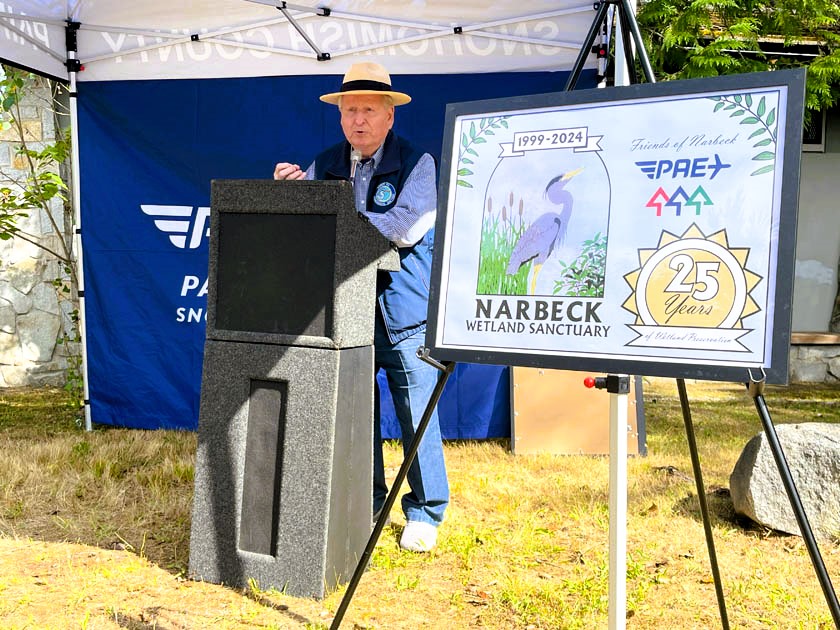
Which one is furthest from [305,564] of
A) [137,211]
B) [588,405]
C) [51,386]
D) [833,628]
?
[51,386]

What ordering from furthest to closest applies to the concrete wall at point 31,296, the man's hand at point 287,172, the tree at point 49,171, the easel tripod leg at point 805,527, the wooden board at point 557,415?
the concrete wall at point 31,296
the tree at point 49,171
the wooden board at point 557,415
the man's hand at point 287,172
the easel tripod leg at point 805,527

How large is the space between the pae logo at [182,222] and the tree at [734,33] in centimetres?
367

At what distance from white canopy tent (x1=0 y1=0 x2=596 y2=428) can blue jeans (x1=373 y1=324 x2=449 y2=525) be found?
229 centimetres

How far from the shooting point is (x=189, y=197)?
4984 mm

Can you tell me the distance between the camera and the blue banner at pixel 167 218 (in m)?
4.87

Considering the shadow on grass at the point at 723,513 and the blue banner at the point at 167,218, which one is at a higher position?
the blue banner at the point at 167,218

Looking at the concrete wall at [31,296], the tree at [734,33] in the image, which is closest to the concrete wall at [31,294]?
the concrete wall at [31,296]

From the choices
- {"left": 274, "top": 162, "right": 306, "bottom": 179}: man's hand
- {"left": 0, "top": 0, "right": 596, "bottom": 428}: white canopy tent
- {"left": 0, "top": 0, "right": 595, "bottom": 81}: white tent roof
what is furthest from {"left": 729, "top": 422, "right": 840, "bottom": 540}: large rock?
{"left": 0, "top": 0, "right": 595, "bottom": 81}: white tent roof

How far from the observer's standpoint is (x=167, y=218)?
16.5 ft

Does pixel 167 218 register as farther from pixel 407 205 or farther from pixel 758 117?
pixel 758 117

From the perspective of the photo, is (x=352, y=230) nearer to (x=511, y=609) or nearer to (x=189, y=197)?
(x=511, y=609)

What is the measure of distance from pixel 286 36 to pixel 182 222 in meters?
1.30

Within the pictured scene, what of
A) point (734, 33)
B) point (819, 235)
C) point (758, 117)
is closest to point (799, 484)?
point (758, 117)

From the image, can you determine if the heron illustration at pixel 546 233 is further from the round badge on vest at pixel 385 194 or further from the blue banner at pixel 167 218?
the blue banner at pixel 167 218
